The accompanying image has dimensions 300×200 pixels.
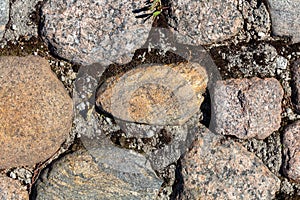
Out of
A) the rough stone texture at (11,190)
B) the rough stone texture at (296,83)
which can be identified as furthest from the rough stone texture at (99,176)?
the rough stone texture at (296,83)

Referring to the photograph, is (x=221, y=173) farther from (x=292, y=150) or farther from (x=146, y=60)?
(x=146, y=60)

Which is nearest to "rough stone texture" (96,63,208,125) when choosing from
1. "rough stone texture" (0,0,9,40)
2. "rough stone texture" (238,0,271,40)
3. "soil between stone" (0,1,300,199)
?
"soil between stone" (0,1,300,199)

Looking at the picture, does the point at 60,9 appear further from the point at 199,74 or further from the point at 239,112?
the point at 239,112

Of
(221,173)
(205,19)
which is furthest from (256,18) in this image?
(221,173)

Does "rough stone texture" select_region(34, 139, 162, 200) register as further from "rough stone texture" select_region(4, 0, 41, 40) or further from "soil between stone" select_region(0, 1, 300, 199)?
"rough stone texture" select_region(4, 0, 41, 40)

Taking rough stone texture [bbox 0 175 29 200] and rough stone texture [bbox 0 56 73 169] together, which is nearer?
rough stone texture [bbox 0 56 73 169]

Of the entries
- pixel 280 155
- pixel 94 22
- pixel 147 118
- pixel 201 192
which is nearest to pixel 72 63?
pixel 94 22
